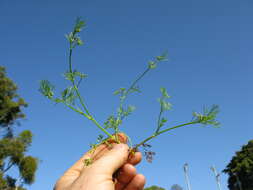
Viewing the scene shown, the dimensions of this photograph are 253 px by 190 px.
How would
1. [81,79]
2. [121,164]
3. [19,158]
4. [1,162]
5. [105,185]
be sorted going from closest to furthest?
[105,185] < [121,164] < [81,79] < [1,162] < [19,158]

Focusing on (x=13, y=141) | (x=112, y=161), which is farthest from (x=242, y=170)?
(x=112, y=161)

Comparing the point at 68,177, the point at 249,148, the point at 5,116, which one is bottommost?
the point at 68,177

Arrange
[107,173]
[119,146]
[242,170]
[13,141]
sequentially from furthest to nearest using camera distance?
[242,170], [13,141], [119,146], [107,173]

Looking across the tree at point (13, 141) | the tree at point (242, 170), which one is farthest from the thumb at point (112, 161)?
the tree at point (242, 170)

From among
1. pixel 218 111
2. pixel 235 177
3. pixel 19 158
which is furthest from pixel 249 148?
pixel 218 111

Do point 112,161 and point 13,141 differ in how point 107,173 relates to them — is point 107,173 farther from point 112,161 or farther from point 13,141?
point 13,141

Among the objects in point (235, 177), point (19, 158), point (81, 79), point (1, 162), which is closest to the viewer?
point (81, 79)

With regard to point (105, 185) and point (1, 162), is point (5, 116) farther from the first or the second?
point (105, 185)

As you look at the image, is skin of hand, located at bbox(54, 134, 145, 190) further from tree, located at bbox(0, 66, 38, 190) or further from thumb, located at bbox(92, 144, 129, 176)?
tree, located at bbox(0, 66, 38, 190)
